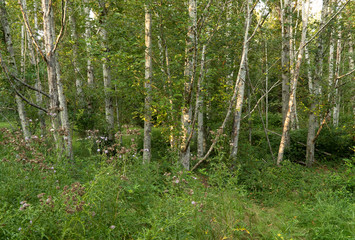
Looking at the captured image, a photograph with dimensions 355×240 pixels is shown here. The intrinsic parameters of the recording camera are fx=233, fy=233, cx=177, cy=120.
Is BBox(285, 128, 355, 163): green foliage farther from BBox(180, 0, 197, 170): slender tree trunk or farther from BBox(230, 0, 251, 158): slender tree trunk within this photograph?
BBox(180, 0, 197, 170): slender tree trunk

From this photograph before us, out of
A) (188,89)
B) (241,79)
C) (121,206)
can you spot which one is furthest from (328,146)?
(121,206)

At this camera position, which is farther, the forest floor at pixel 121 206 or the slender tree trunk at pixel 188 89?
the slender tree trunk at pixel 188 89

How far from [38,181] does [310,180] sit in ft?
24.4

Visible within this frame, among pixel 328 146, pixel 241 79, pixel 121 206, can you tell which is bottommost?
pixel 328 146

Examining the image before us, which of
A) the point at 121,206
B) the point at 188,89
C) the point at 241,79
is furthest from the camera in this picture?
the point at 241,79

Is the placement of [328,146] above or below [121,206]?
below

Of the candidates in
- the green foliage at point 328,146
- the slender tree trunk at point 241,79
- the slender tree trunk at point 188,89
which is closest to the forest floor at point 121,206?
the slender tree trunk at point 188,89

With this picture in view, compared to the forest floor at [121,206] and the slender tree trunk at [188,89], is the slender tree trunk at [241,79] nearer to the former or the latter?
the slender tree trunk at [188,89]

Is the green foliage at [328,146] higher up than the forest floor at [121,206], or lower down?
lower down

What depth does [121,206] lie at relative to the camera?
2.96 metres

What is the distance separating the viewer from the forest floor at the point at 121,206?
2.34m

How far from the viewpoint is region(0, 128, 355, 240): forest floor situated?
7.67ft

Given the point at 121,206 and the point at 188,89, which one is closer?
the point at 121,206

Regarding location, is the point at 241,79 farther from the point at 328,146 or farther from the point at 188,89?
the point at 328,146
